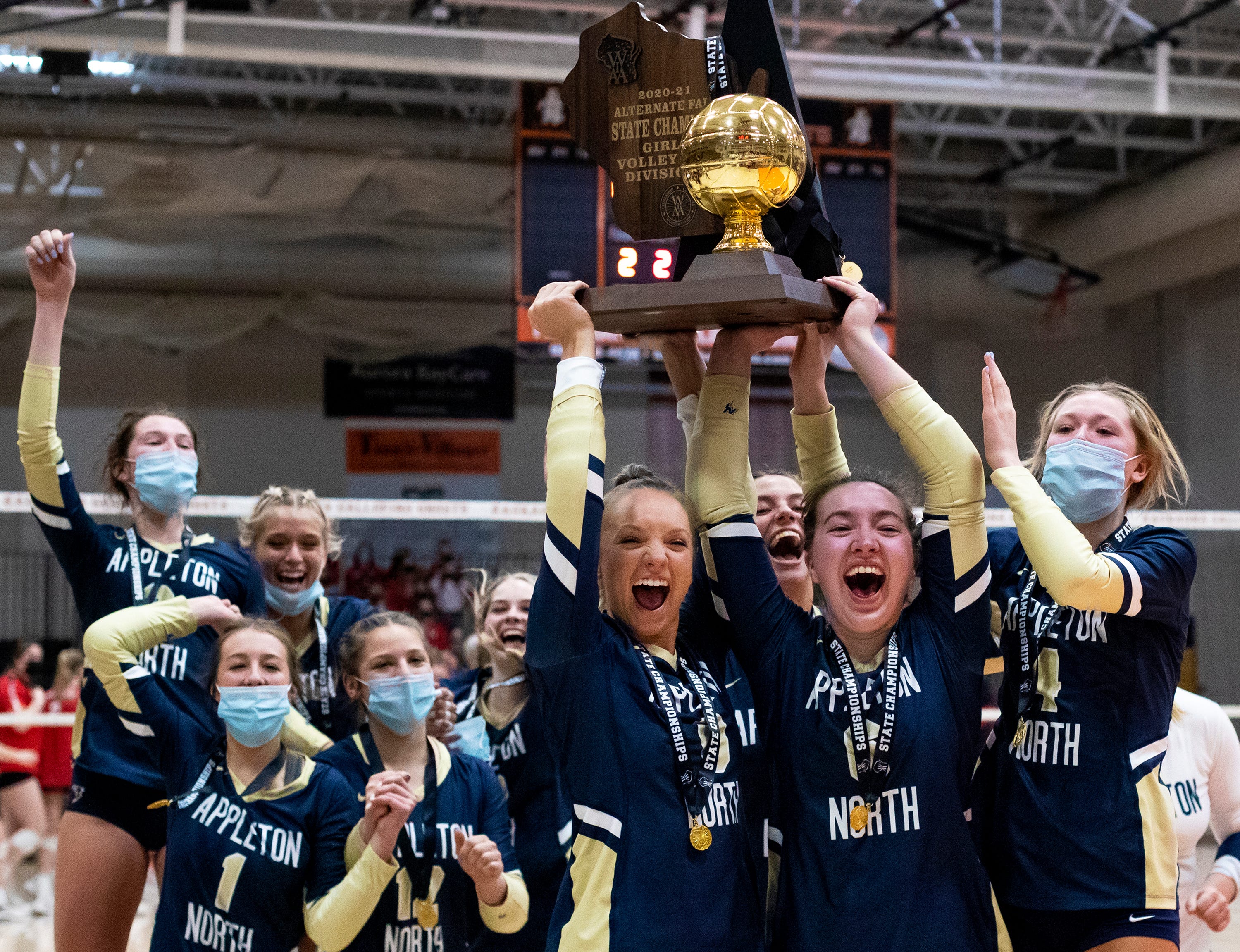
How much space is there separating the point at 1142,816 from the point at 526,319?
18.1 feet

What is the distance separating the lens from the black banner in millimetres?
11969

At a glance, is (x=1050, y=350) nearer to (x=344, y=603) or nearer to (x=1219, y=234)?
(x=1219, y=234)

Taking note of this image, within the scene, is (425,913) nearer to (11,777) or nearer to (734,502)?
(734,502)

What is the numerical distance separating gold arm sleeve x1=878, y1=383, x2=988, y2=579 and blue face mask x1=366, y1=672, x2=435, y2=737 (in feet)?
5.04

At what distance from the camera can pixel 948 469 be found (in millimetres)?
2484

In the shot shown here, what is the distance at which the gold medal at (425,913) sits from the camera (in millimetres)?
3365

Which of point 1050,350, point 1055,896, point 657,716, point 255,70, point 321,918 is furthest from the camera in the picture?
point 1050,350

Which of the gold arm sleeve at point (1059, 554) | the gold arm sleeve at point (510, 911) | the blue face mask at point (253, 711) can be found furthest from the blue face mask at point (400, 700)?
the gold arm sleeve at point (1059, 554)

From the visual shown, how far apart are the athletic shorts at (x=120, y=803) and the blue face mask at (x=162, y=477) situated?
783 mm

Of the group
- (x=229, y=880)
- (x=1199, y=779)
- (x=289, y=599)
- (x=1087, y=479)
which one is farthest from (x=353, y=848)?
(x=1199, y=779)

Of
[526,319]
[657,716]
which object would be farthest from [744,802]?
[526,319]

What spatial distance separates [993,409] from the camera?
2.61m

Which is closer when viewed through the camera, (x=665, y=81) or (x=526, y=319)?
(x=665, y=81)

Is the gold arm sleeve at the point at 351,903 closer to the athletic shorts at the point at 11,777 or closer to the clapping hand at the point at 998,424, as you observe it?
the clapping hand at the point at 998,424
